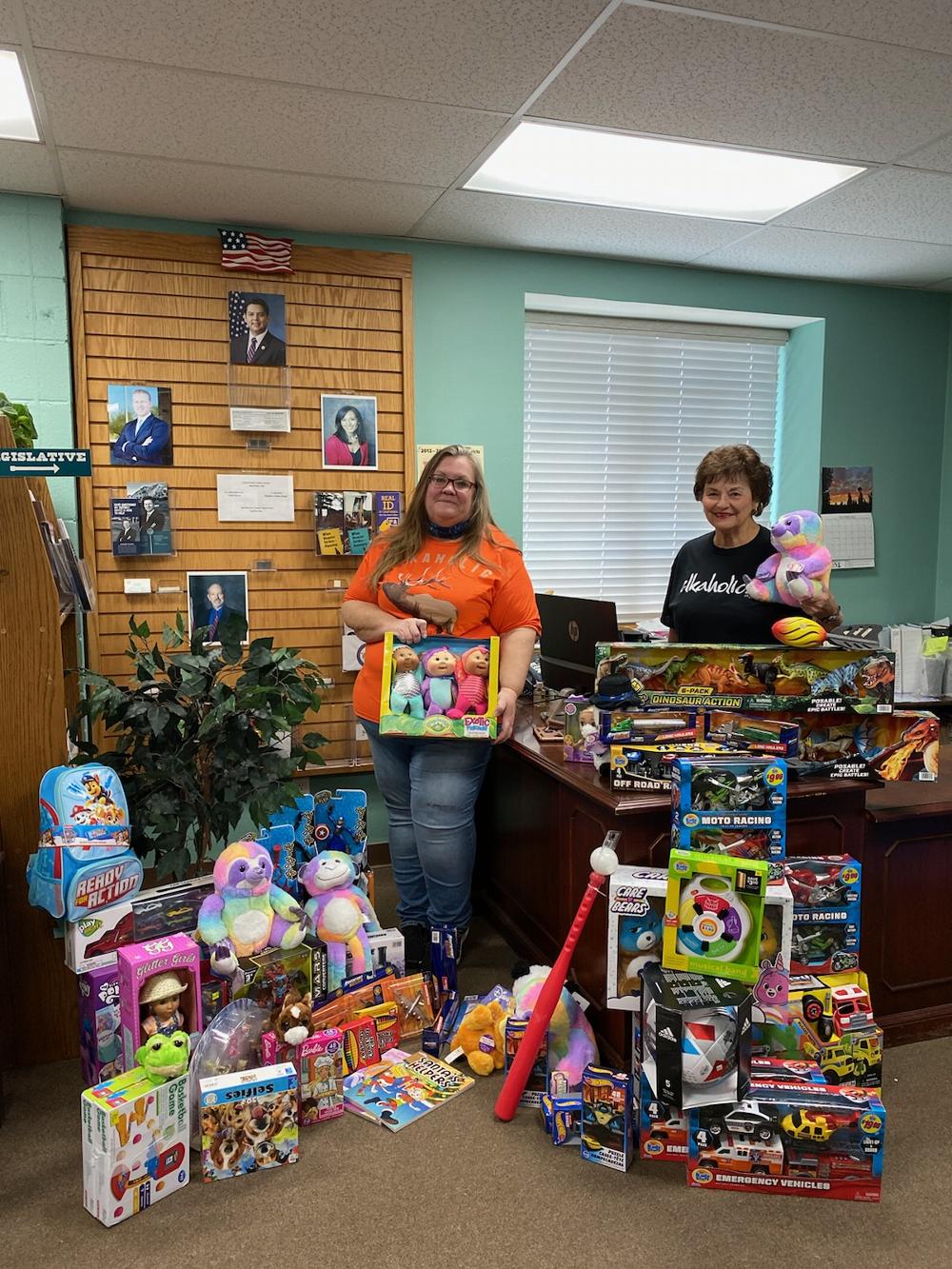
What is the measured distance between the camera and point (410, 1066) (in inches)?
93.5

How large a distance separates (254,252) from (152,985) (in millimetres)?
2649

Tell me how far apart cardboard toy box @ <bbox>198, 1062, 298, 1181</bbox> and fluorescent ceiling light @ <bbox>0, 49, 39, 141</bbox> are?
249cm

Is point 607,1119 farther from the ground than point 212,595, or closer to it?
closer to it

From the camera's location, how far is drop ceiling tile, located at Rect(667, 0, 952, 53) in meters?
2.03

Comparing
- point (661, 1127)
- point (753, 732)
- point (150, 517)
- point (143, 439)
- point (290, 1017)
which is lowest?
point (661, 1127)

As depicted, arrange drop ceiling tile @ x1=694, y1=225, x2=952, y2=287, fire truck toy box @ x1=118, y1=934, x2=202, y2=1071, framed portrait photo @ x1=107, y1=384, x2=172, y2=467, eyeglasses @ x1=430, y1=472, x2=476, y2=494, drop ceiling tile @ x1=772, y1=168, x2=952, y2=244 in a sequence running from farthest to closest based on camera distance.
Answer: drop ceiling tile @ x1=694, y1=225, x2=952, y2=287
framed portrait photo @ x1=107, y1=384, x2=172, y2=467
drop ceiling tile @ x1=772, y1=168, x2=952, y2=244
eyeglasses @ x1=430, y1=472, x2=476, y2=494
fire truck toy box @ x1=118, y1=934, x2=202, y2=1071

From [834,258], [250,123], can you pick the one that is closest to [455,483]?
[250,123]

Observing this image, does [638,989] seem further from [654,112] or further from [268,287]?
[268,287]

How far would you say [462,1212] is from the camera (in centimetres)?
188

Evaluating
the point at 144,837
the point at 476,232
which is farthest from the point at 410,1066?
the point at 476,232

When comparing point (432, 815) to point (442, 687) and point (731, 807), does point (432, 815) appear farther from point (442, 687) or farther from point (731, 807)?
point (731, 807)

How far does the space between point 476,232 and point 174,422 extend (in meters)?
1.41

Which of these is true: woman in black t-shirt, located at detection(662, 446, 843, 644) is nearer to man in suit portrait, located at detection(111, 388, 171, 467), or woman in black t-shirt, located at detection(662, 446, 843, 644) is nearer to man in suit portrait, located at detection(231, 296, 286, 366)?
man in suit portrait, located at detection(231, 296, 286, 366)

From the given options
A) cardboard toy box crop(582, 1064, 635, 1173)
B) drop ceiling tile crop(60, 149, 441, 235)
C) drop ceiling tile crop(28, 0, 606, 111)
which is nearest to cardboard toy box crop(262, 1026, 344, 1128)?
cardboard toy box crop(582, 1064, 635, 1173)
